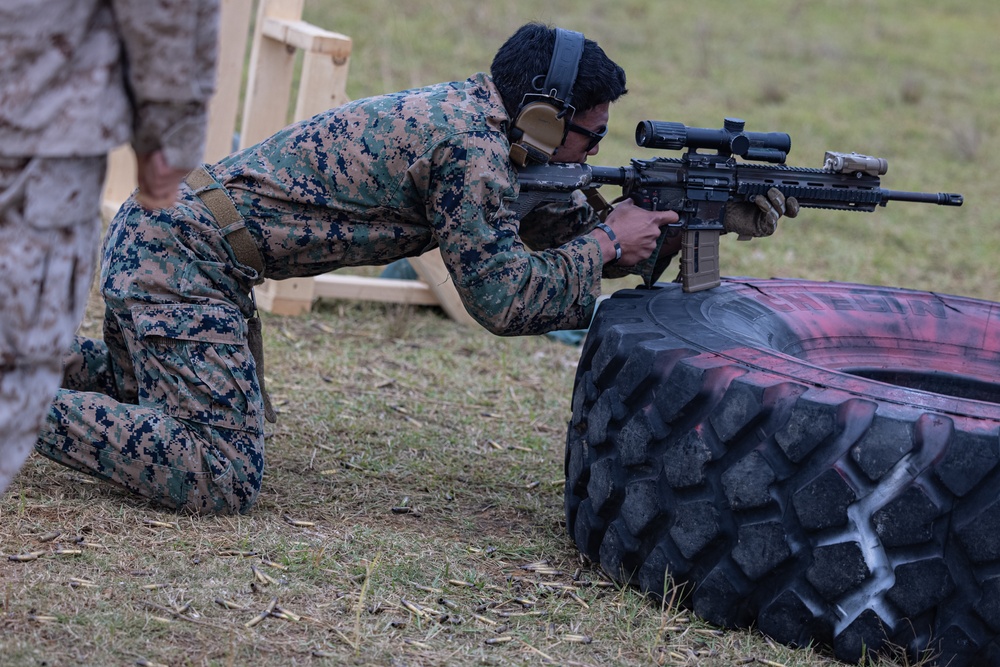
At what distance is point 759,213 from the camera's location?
4047mm

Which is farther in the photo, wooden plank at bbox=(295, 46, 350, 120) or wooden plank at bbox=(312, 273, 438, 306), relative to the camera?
wooden plank at bbox=(312, 273, 438, 306)

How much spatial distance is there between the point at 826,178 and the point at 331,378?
7.41 ft

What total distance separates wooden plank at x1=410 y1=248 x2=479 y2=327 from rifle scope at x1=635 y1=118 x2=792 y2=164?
7.47ft

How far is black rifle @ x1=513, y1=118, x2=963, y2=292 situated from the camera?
12.4 ft

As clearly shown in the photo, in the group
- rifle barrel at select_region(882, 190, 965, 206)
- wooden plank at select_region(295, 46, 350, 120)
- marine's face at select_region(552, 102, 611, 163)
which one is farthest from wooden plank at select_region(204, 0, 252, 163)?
rifle barrel at select_region(882, 190, 965, 206)

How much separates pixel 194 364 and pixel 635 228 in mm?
1464

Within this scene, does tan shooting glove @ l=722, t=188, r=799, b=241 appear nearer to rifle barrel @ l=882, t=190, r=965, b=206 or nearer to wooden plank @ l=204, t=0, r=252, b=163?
rifle barrel @ l=882, t=190, r=965, b=206

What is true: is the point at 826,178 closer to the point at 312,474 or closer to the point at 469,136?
the point at 469,136

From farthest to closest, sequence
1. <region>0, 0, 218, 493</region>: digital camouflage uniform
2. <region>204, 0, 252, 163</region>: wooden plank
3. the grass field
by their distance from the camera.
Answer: <region>204, 0, 252, 163</region>: wooden plank, the grass field, <region>0, 0, 218, 493</region>: digital camouflage uniform

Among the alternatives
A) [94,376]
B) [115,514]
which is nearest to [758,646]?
[115,514]

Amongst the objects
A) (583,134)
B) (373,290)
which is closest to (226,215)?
(583,134)

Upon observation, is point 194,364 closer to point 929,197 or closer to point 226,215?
point 226,215

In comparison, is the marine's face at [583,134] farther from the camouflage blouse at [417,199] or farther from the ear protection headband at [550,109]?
the camouflage blouse at [417,199]

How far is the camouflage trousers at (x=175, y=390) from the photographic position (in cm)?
349
